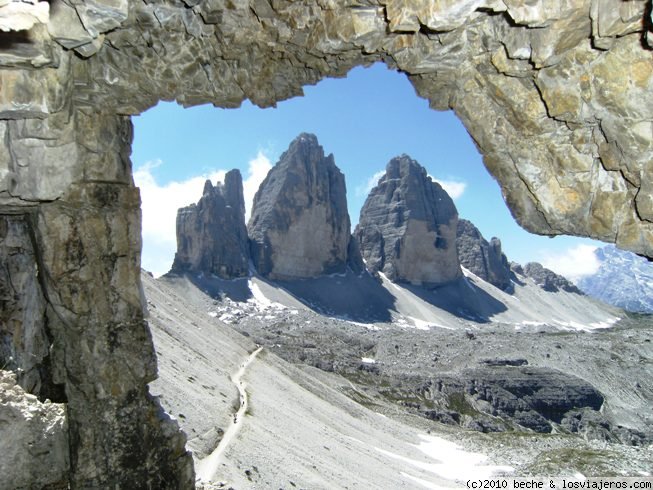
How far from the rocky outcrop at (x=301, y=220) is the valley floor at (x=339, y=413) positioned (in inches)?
2628

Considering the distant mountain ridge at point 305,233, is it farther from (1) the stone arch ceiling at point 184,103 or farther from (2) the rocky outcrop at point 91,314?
(1) the stone arch ceiling at point 184,103

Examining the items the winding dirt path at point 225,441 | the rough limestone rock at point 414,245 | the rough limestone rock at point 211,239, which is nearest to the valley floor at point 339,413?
the winding dirt path at point 225,441

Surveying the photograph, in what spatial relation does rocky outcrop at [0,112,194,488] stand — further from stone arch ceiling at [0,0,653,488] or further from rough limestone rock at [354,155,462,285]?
rough limestone rock at [354,155,462,285]

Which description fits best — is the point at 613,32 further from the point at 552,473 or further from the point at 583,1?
the point at 552,473

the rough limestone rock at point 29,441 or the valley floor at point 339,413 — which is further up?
the rough limestone rock at point 29,441

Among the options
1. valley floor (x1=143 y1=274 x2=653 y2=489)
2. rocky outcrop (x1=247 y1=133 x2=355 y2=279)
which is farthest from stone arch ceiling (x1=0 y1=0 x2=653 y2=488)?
rocky outcrop (x1=247 y1=133 x2=355 y2=279)

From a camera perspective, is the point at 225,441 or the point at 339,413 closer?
the point at 225,441

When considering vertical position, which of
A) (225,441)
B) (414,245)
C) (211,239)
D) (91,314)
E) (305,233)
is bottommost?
(225,441)

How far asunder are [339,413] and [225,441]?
911 inches

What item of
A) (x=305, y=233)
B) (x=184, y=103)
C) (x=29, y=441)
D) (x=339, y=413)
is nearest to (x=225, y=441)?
(x=29, y=441)

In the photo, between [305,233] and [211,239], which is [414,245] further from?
[211,239]

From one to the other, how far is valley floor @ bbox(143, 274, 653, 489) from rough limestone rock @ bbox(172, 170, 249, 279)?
6143 cm

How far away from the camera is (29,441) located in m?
12.4

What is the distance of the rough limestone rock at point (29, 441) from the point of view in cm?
1205
